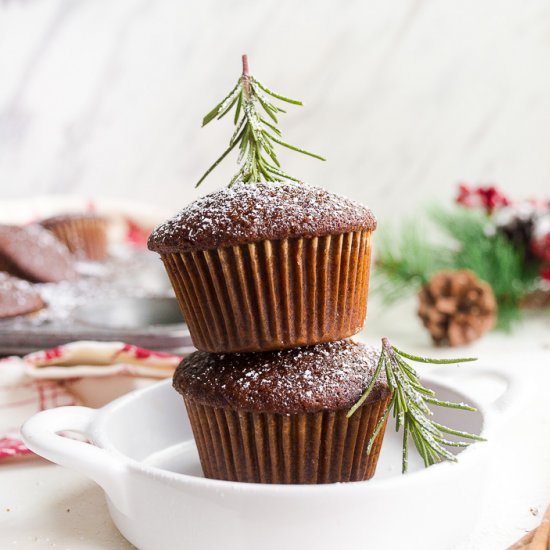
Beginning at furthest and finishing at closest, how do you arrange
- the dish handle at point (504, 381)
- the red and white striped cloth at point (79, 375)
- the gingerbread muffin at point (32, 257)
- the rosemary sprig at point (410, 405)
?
the gingerbread muffin at point (32, 257), the red and white striped cloth at point (79, 375), the dish handle at point (504, 381), the rosemary sprig at point (410, 405)

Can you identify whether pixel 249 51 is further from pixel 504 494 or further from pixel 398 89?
pixel 504 494

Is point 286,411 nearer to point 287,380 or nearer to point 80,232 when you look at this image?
point 287,380

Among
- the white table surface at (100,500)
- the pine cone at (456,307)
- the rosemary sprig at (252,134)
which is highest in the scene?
the rosemary sprig at (252,134)

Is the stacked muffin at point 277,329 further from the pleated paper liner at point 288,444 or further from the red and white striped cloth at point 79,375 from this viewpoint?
the red and white striped cloth at point 79,375

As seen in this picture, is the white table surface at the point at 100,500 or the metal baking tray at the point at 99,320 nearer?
the white table surface at the point at 100,500

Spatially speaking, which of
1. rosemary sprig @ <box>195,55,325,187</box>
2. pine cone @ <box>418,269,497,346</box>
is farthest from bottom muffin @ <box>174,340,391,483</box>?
pine cone @ <box>418,269,497,346</box>

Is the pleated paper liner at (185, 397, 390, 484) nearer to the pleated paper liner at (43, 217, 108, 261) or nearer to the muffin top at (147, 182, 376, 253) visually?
the muffin top at (147, 182, 376, 253)

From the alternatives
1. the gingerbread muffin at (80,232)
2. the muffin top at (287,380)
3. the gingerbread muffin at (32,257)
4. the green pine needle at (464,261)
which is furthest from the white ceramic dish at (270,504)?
the gingerbread muffin at (80,232)
